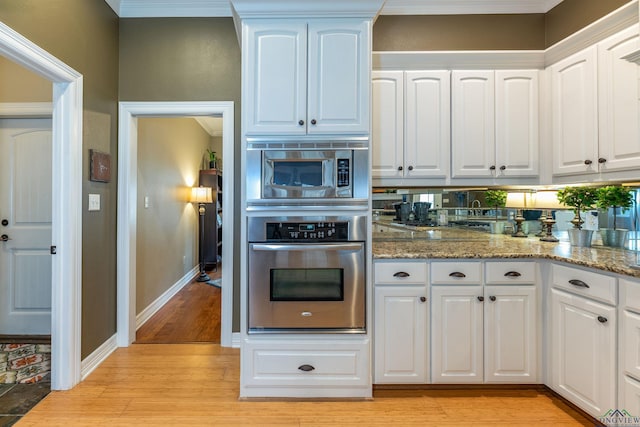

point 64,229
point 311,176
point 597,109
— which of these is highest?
point 597,109

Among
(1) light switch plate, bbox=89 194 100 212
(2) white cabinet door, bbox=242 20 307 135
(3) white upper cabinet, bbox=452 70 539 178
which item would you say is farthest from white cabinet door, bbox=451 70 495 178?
(1) light switch plate, bbox=89 194 100 212

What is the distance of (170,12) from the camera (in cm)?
261

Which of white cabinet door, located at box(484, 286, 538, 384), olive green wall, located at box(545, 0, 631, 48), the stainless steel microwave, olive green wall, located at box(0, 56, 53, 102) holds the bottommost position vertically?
white cabinet door, located at box(484, 286, 538, 384)

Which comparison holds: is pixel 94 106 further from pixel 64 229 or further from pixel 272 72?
pixel 272 72

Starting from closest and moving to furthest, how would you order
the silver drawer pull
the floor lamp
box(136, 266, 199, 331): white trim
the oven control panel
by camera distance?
the silver drawer pull
the oven control panel
box(136, 266, 199, 331): white trim
the floor lamp

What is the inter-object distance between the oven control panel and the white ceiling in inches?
74.7

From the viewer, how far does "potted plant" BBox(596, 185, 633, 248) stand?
80.1 inches

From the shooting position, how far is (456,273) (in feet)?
6.38

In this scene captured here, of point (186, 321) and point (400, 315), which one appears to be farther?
point (186, 321)

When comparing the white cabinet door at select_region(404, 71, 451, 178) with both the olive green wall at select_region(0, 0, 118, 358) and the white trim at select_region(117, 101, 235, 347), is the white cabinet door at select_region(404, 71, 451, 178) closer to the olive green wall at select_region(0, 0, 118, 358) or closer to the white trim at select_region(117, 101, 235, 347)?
the white trim at select_region(117, 101, 235, 347)

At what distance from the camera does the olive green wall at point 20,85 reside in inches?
101

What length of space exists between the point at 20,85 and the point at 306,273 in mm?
2897

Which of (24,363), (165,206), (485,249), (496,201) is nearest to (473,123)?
(496,201)

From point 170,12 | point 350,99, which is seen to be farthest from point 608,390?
point 170,12
